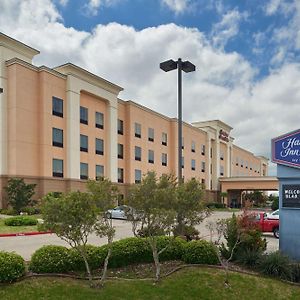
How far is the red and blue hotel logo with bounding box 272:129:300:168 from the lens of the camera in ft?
37.8

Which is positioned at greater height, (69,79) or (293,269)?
(69,79)

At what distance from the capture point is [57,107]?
3816 cm

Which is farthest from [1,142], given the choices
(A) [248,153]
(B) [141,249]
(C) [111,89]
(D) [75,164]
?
(A) [248,153]

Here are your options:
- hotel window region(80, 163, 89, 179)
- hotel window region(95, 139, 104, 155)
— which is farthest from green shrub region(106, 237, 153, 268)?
A: hotel window region(95, 139, 104, 155)

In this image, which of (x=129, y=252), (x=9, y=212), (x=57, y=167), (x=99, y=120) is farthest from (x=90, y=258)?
(x=99, y=120)

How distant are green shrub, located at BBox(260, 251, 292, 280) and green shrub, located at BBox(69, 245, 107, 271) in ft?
14.6

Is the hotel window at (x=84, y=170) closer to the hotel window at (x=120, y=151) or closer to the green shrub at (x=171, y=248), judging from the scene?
the hotel window at (x=120, y=151)

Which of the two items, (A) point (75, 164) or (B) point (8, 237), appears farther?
(A) point (75, 164)

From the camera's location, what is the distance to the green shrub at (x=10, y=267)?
7.70m

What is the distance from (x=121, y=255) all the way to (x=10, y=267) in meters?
3.08

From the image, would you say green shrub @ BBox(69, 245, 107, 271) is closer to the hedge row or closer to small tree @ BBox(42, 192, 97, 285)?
the hedge row

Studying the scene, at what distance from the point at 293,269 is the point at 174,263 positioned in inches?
129

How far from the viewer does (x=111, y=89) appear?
Result: 45156 mm

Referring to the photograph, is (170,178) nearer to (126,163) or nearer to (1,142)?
(1,142)
